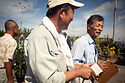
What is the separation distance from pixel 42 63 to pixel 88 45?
62.1 inches

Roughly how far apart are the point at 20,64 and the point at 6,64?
177 cm

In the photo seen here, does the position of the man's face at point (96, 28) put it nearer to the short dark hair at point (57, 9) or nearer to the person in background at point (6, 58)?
the short dark hair at point (57, 9)

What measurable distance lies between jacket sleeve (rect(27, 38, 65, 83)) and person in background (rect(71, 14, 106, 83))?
1263mm

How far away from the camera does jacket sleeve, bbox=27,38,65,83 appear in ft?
2.68

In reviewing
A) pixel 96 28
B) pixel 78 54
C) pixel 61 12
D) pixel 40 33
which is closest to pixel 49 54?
pixel 40 33

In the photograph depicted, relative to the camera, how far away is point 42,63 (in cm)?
83

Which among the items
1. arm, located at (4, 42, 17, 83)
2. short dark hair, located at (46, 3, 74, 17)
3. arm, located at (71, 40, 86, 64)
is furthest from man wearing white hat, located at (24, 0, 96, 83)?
arm, located at (4, 42, 17, 83)

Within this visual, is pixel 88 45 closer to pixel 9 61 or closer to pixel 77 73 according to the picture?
pixel 77 73

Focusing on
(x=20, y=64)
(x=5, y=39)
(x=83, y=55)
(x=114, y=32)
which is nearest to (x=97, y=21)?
(x=83, y=55)

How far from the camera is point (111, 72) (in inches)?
63.0

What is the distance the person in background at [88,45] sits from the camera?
2102mm

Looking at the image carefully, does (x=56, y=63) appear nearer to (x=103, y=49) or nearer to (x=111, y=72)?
(x=111, y=72)

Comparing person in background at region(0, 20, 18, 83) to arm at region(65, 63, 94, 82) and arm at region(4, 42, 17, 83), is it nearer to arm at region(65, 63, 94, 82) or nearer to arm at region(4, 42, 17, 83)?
arm at region(4, 42, 17, 83)

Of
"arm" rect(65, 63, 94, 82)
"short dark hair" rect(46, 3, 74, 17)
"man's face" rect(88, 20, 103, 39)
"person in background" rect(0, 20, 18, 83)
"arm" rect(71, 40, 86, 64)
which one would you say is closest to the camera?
"arm" rect(65, 63, 94, 82)
